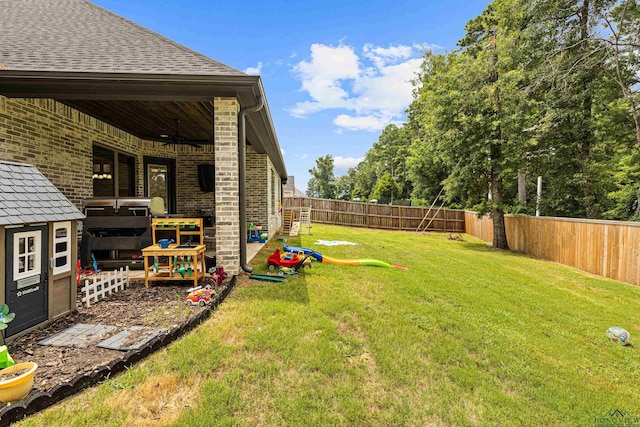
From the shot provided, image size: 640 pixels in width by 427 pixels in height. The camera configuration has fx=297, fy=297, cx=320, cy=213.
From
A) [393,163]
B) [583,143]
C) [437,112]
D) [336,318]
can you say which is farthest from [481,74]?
[393,163]

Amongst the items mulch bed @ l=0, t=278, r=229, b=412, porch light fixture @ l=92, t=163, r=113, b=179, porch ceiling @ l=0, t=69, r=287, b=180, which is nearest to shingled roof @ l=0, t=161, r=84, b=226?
mulch bed @ l=0, t=278, r=229, b=412

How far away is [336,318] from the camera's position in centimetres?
355

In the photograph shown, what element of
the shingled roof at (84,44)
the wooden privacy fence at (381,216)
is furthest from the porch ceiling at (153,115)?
the wooden privacy fence at (381,216)

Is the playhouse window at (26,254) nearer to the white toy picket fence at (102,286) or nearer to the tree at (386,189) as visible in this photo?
the white toy picket fence at (102,286)

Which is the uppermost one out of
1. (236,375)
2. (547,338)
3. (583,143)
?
(583,143)

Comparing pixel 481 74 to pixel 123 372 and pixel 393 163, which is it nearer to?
pixel 123 372

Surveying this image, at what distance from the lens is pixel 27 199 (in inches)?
115

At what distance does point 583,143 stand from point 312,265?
13022 mm

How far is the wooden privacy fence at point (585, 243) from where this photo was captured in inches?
289

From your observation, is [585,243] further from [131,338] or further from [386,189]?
[386,189]

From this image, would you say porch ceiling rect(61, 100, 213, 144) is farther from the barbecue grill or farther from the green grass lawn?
the green grass lawn

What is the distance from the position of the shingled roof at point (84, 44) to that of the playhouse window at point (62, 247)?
2230 mm

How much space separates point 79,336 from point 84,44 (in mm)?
4731

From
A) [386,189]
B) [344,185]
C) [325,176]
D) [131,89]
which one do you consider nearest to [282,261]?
[131,89]
